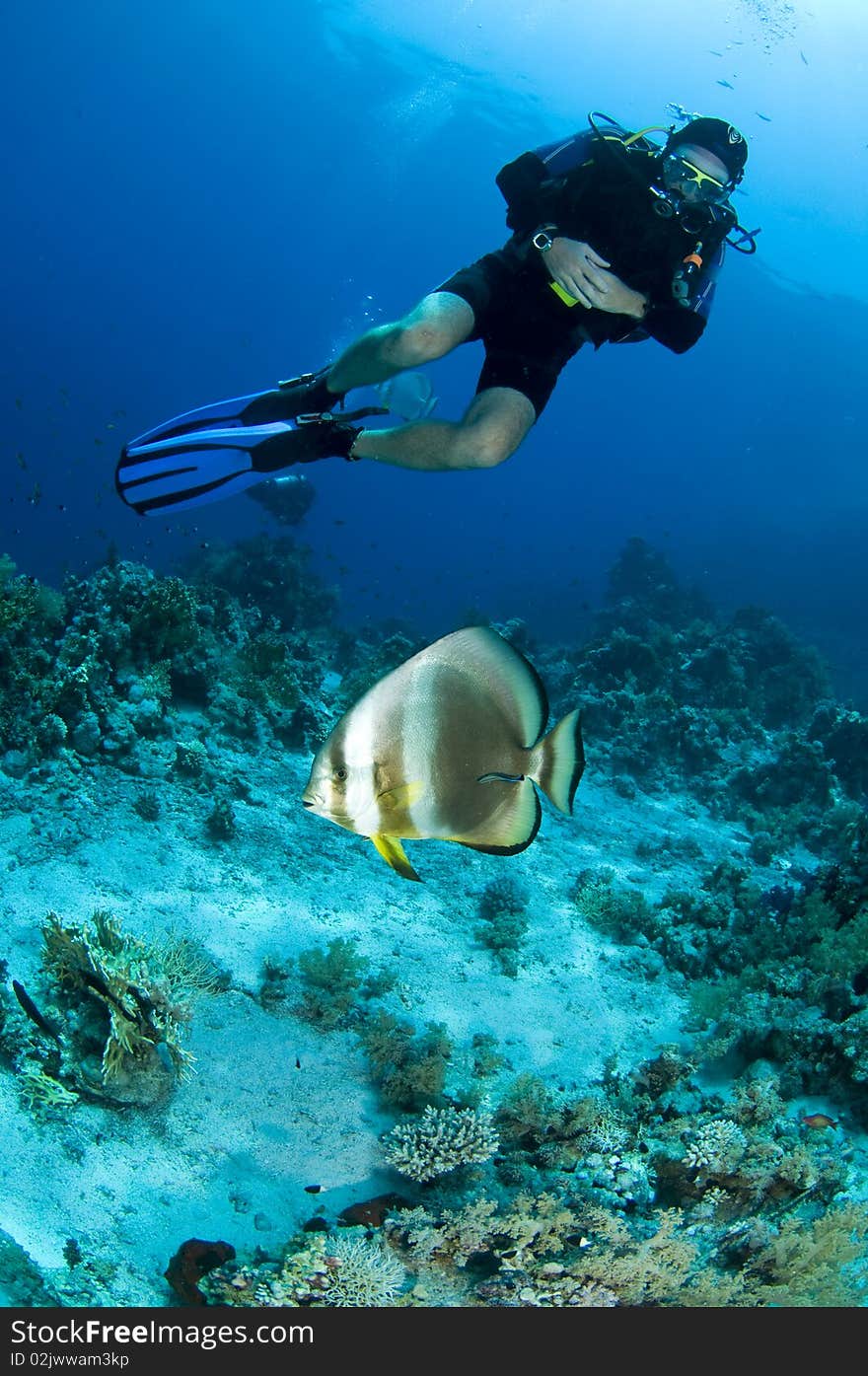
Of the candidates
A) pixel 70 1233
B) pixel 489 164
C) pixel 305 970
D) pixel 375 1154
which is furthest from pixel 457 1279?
pixel 489 164

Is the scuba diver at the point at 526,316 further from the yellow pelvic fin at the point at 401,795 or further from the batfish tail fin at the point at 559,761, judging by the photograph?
the yellow pelvic fin at the point at 401,795

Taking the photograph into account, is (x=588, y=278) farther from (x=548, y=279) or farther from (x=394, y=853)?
(x=394, y=853)

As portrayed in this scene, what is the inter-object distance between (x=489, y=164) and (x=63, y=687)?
222ft

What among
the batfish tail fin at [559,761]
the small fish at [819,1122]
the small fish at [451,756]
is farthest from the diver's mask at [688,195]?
the small fish at [819,1122]

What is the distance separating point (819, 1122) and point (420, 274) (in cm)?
8897

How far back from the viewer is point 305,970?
4.64 metres

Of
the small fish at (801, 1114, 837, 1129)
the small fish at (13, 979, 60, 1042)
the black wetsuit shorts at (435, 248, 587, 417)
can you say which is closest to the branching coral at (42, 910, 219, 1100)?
the small fish at (13, 979, 60, 1042)

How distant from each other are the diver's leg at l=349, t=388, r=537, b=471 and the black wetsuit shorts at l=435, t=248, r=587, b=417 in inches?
9.0

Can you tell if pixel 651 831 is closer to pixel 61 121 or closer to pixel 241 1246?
pixel 241 1246

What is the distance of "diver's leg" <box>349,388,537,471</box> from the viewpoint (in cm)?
389

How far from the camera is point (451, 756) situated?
74.5 inches

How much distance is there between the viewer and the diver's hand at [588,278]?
385cm

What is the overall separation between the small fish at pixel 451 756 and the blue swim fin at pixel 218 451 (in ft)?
8.65

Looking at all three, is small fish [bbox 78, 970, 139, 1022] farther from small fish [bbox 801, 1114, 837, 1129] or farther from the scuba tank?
the scuba tank
